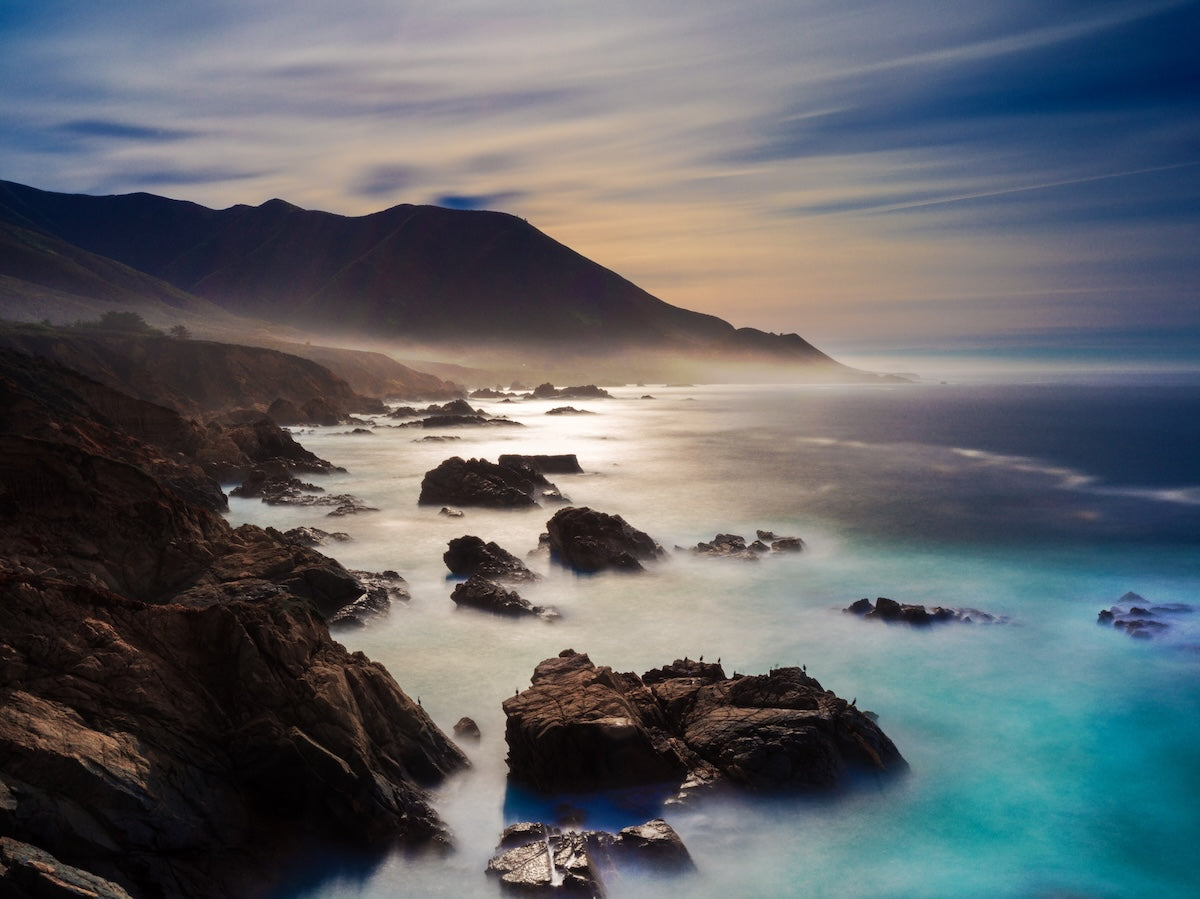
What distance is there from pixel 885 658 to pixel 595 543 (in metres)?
12.4

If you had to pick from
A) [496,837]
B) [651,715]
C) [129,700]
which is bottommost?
[496,837]

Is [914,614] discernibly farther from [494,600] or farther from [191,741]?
[191,741]

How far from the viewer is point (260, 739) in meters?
12.6

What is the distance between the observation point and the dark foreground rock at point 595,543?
103 feet

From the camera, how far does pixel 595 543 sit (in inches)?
1246

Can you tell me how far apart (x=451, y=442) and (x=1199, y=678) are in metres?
62.7

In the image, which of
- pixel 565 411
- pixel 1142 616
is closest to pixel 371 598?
pixel 1142 616

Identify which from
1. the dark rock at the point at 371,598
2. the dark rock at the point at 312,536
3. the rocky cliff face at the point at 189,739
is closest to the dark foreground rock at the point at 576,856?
the rocky cliff face at the point at 189,739

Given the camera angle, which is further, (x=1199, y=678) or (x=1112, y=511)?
(x=1112, y=511)

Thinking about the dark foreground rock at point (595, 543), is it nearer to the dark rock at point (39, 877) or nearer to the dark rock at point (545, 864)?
the dark rock at point (545, 864)

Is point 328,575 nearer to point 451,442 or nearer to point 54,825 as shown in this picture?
point 54,825

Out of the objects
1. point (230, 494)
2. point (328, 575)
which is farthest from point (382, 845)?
point (230, 494)

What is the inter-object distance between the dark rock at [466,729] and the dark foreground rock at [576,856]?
3.84m

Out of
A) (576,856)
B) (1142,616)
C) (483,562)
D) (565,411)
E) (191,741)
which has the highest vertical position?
(565,411)
